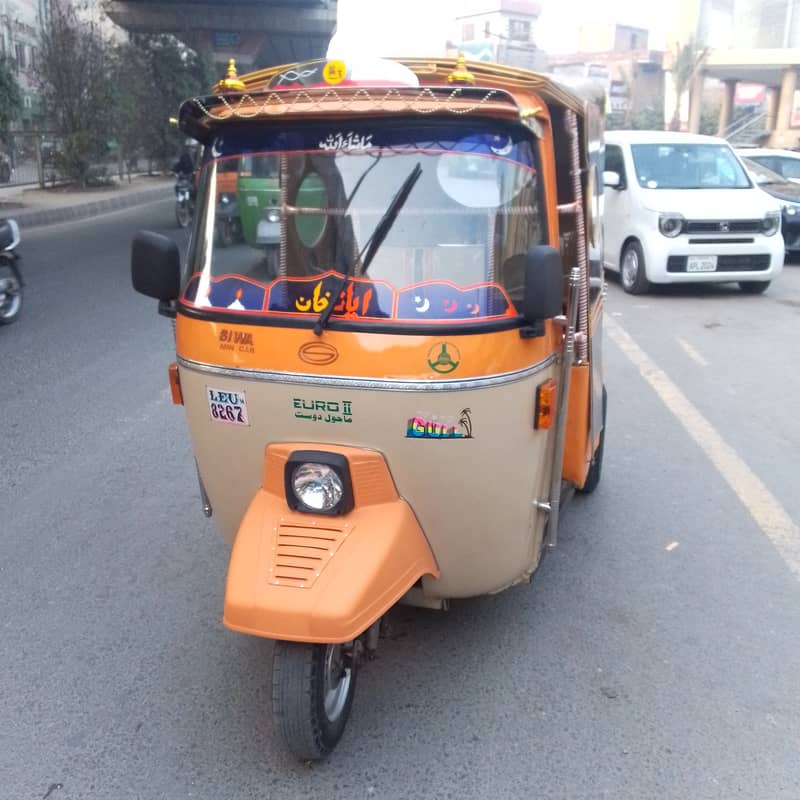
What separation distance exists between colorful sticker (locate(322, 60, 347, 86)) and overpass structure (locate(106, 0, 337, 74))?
30.0m

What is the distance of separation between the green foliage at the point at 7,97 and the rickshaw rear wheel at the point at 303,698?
1671 cm

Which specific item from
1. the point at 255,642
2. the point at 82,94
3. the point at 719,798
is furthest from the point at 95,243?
the point at 719,798

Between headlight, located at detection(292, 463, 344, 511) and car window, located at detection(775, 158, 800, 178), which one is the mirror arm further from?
car window, located at detection(775, 158, 800, 178)

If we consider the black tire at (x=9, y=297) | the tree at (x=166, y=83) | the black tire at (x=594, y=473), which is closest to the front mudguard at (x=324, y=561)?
the black tire at (x=594, y=473)

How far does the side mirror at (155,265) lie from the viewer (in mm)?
3420

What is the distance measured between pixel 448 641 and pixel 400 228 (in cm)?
164

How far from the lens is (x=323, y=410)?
304cm

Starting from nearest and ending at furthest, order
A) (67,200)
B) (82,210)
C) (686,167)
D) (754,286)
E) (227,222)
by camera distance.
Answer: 1. (227,222)
2. (754,286)
3. (686,167)
4. (82,210)
5. (67,200)

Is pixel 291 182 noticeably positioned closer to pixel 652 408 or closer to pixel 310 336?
pixel 310 336

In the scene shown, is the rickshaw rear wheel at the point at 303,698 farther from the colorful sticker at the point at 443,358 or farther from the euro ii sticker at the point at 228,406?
the colorful sticker at the point at 443,358

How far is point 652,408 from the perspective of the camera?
22.5 feet

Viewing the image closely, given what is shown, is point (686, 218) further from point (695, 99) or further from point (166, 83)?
point (695, 99)

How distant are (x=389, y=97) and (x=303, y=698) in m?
1.87

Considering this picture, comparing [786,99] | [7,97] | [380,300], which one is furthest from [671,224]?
[786,99]
